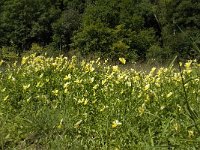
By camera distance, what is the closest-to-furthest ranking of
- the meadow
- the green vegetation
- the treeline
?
the green vegetation, the meadow, the treeline

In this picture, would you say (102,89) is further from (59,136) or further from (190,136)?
(190,136)

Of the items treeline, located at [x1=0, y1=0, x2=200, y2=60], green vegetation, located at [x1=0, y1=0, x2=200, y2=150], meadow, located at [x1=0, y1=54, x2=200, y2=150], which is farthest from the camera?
treeline, located at [x1=0, y1=0, x2=200, y2=60]

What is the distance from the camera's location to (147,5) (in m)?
56.8

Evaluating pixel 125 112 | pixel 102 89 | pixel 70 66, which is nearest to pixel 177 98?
pixel 125 112

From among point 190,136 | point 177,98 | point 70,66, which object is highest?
point 190,136

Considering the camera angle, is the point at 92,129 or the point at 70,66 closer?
the point at 92,129

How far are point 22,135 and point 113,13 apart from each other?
189ft

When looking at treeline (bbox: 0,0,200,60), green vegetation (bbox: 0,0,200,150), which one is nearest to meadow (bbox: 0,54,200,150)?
green vegetation (bbox: 0,0,200,150)

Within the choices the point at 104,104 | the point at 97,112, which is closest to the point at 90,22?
the point at 104,104

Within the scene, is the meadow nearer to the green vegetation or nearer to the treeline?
the green vegetation

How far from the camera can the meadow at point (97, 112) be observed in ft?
9.89

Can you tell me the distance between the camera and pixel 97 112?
387 centimetres

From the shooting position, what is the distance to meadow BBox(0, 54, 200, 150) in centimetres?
301

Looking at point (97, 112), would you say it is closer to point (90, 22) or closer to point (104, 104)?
point (104, 104)
